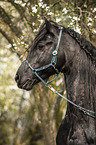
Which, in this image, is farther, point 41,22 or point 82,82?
point 41,22

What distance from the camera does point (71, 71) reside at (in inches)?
109

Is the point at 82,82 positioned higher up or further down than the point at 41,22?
further down

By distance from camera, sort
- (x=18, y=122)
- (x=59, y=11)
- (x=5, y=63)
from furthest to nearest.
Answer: (x=5, y=63), (x=18, y=122), (x=59, y=11)

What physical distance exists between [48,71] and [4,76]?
46.5 feet

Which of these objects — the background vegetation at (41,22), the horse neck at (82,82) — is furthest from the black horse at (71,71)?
the background vegetation at (41,22)

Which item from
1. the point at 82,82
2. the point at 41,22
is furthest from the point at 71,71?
the point at 41,22

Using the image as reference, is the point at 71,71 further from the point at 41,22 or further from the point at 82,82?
the point at 41,22

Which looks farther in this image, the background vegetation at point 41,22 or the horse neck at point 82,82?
the background vegetation at point 41,22

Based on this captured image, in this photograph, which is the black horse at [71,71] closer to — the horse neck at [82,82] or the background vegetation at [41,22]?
the horse neck at [82,82]

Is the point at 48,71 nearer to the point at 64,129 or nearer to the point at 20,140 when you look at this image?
the point at 64,129

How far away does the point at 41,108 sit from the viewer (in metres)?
5.96

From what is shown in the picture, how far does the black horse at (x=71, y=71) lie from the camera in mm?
2623

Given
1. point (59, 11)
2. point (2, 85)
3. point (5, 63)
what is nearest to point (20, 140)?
point (2, 85)

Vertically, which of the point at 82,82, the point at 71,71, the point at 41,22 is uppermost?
the point at 41,22
